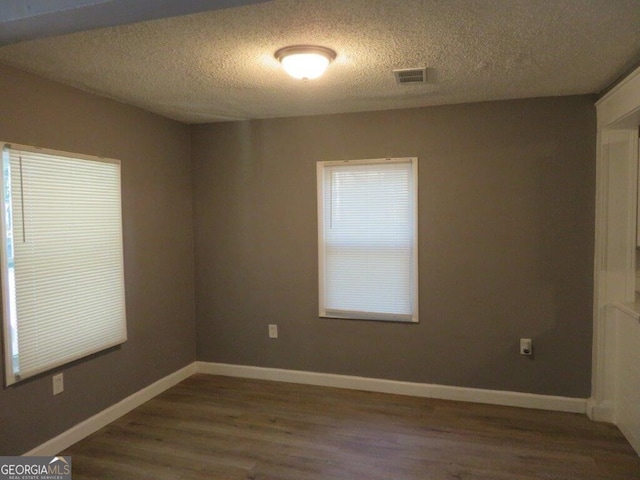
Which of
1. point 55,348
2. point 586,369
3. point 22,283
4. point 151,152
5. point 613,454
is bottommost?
point 613,454

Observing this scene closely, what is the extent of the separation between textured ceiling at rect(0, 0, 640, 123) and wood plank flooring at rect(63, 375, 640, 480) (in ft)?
7.51

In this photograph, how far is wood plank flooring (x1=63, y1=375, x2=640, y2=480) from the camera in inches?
95.0

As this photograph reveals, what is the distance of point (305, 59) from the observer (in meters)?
2.15

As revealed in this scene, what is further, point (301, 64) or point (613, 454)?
point (613, 454)

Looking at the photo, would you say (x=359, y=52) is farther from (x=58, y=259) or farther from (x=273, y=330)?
(x=273, y=330)

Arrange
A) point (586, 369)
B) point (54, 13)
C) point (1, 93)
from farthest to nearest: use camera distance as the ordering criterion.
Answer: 1. point (586, 369)
2. point (1, 93)
3. point (54, 13)

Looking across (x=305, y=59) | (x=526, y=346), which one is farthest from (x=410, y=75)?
(x=526, y=346)

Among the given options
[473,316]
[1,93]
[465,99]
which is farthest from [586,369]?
[1,93]

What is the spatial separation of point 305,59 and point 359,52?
0.95 ft

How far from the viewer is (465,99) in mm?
3104

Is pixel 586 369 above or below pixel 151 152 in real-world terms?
below

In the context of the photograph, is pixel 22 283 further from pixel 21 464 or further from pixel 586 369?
pixel 586 369

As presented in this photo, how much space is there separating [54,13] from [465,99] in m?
2.60

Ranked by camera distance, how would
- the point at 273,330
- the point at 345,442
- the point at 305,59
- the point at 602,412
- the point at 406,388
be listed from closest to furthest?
the point at 305,59 → the point at 345,442 → the point at 602,412 → the point at 406,388 → the point at 273,330
